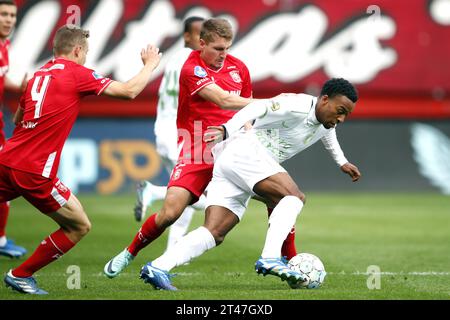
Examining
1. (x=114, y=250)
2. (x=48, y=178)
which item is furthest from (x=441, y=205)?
(x=48, y=178)

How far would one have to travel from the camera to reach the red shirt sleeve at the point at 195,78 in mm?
7906

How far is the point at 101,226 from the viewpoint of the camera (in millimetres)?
12953

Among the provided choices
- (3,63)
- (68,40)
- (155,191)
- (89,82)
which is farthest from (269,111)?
(3,63)

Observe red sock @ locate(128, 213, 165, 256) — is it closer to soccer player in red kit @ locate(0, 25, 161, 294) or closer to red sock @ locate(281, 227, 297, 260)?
soccer player in red kit @ locate(0, 25, 161, 294)

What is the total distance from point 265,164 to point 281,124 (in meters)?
0.35

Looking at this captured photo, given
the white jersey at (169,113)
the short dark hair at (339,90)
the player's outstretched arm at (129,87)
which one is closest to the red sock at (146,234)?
the player's outstretched arm at (129,87)

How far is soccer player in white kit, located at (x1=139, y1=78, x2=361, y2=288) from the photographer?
7.16m

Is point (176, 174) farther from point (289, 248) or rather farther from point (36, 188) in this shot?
point (36, 188)

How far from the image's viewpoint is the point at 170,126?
33.4ft

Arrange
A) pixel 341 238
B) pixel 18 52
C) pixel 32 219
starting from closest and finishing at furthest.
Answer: pixel 341 238 < pixel 32 219 < pixel 18 52

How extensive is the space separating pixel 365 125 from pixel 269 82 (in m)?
2.14
